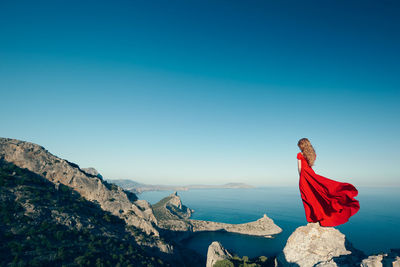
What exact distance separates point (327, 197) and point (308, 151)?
1223 millimetres

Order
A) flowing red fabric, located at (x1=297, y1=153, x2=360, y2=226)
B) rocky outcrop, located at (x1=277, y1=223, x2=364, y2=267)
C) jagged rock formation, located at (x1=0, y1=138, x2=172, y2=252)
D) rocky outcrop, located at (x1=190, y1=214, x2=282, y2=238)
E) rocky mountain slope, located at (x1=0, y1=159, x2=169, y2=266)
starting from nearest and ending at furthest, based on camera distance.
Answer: flowing red fabric, located at (x1=297, y1=153, x2=360, y2=226)
rocky mountain slope, located at (x1=0, y1=159, x2=169, y2=266)
rocky outcrop, located at (x1=277, y1=223, x2=364, y2=267)
jagged rock formation, located at (x1=0, y1=138, x2=172, y2=252)
rocky outcrop, located at (x1=190, y1=214, x2=282, y2=238)

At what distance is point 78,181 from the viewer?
38.5 m

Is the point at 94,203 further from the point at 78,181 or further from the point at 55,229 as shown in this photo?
the point at 55,229

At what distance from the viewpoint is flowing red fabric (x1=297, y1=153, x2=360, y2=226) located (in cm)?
398

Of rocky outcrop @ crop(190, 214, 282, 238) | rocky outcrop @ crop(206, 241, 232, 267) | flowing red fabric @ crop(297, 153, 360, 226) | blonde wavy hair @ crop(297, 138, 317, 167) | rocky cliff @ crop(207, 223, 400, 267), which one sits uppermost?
blonde wavy hair @ crop(297, 138, 317, 167)

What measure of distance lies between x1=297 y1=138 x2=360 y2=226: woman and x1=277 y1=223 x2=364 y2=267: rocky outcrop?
30.2 meters

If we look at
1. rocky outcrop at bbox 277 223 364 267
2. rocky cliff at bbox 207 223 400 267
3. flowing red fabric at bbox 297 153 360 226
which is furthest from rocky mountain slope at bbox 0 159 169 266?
flowing red fabric at bbox 297 153 360 226

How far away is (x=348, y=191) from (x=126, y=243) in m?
36.3

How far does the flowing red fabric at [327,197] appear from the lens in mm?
3979

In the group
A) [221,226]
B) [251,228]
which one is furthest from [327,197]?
[221,226]

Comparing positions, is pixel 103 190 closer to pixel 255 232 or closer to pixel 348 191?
pixel 348 191

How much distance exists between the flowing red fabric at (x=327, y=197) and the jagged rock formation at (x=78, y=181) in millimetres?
38846

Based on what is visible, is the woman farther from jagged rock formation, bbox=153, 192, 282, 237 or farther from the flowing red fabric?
jagged rock formation, bbox=153, 192, 282, 237

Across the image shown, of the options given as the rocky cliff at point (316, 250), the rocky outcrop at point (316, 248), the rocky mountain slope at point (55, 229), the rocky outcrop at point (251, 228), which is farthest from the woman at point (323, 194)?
the rocky outcrop at point (251, 228)
